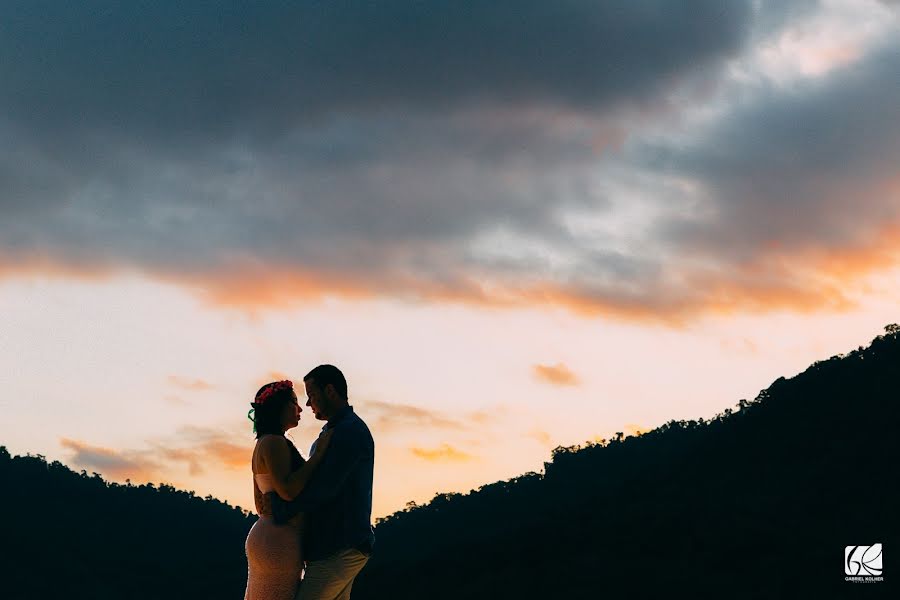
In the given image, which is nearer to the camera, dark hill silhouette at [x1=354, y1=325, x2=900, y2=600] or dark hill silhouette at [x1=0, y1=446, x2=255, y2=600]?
dark hill silhouette at [x1=354, y1=325, x2=900, y2=600]

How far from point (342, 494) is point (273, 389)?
991 mm

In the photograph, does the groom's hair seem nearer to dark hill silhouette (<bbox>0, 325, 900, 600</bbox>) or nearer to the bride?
the bride

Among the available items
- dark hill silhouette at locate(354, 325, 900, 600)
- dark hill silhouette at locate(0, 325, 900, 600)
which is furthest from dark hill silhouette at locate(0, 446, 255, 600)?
dark hill silhouette at locate(354, 325, 900, 600)

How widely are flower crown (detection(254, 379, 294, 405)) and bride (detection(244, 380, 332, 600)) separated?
0.81ft

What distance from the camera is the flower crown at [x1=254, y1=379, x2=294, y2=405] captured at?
23.8 ft

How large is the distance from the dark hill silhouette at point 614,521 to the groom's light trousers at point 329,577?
55.1 m

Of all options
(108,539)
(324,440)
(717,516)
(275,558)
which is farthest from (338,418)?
(108,539)

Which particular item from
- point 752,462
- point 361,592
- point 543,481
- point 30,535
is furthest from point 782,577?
point 30,535

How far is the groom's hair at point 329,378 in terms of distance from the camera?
6.96m

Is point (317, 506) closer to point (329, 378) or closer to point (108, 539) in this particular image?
point (329, 378)

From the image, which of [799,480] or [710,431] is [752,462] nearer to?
[799,480]

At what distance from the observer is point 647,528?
77812 mm

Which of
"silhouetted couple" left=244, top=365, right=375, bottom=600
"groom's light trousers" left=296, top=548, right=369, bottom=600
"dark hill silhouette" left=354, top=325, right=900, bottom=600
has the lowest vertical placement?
"groom's light trousers" left=296, top=548, right=369, bottom=600

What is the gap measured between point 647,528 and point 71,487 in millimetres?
87663
